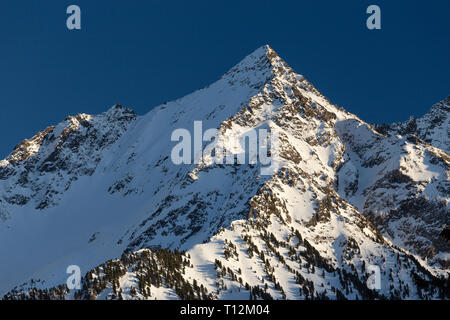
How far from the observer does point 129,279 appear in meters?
195

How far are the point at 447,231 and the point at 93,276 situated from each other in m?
143
